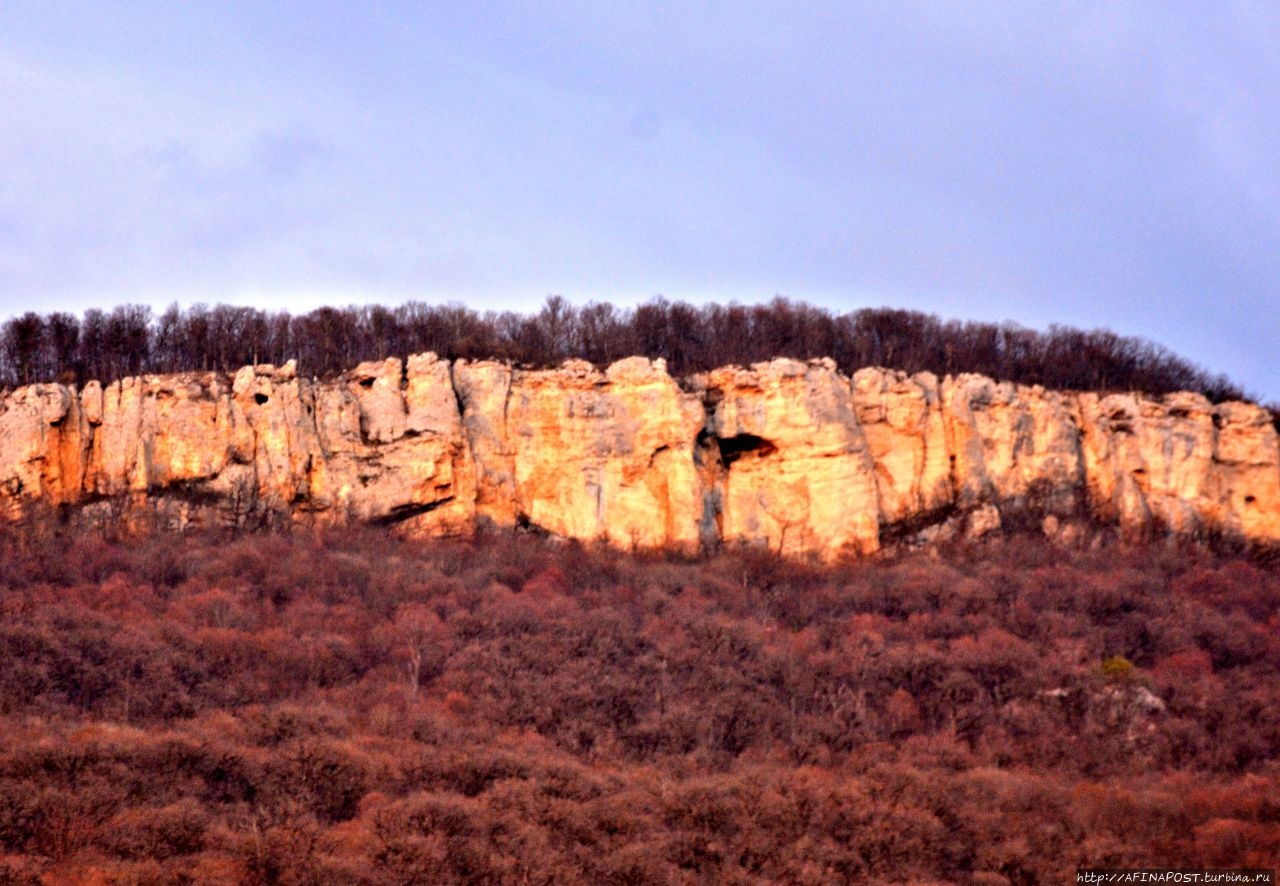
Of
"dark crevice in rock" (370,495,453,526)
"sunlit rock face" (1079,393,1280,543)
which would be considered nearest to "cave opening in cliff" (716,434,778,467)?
"dark crevice in rock" (370,495,453,526)

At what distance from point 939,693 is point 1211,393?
2035 cm

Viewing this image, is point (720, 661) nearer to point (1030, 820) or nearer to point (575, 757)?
point (575, 757)

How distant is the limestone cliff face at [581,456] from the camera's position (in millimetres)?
39312

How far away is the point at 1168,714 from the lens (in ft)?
101

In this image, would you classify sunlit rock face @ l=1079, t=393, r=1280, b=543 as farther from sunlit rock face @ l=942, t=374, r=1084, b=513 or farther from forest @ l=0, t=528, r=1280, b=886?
forest @ l=0, t=528, r=1280, b=886

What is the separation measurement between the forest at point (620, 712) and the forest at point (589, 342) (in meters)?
6.68

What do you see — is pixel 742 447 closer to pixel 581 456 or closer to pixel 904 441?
pixel 581 456

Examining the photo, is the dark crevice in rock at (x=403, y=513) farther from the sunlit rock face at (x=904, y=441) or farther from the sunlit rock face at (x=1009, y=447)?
the sunlit rock face at (x=1009, y=447)

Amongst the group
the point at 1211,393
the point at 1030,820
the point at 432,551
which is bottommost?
the point at 1030,820

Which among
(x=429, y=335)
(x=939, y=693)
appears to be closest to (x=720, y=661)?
(x=939, y=693)

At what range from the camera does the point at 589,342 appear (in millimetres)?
44438

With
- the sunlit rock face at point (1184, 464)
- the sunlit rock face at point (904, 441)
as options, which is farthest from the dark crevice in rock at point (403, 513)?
the sunlit rock face at point (1184, 464)

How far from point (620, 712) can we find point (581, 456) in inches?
460

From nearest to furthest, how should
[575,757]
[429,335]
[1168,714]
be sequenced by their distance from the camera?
[575,757], [1168,714], [429,335]
